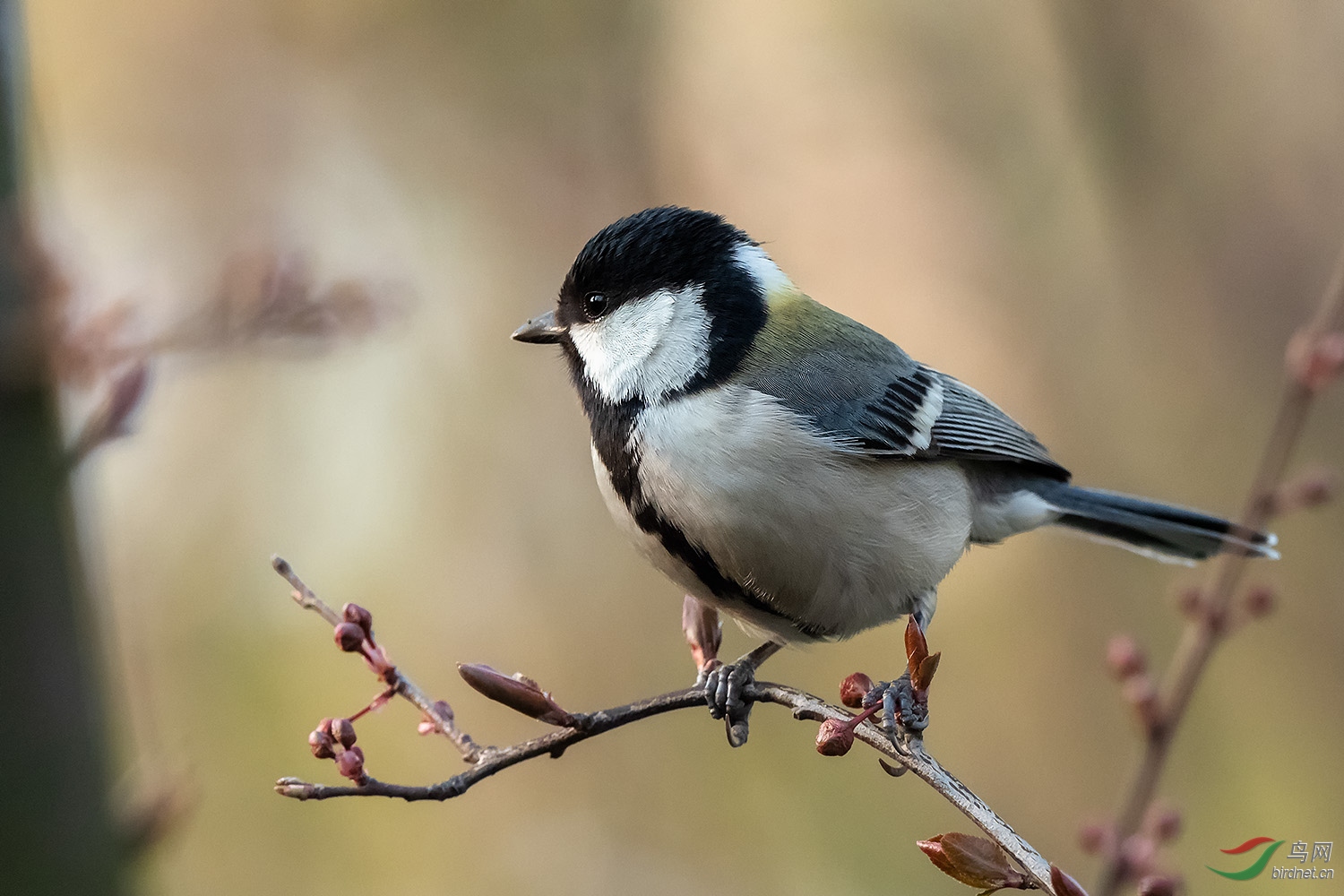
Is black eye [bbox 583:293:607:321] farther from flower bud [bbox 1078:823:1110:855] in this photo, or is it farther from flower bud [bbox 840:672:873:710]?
flower bud [bbox 1078:823:1110:855]

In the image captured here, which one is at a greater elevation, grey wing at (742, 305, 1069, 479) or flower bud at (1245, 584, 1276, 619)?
grey wing at (742, 305, 1069, 479)

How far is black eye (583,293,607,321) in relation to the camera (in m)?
2.34

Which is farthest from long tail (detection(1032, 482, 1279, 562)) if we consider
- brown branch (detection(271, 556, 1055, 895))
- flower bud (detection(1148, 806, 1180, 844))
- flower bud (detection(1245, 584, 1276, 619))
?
brown branch (detection(271, 556, 1055, 895))

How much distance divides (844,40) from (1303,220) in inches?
89.4

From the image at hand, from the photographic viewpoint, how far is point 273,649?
4645mm

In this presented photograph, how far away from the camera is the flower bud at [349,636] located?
1475 millimetres

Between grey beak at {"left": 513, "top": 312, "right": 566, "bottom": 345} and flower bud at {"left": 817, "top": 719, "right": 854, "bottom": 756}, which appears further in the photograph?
grey beak at {"left": 513, "top": 312, "right": 566, "bottom": 345}

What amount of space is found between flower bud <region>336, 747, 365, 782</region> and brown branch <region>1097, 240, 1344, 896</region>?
1171 mm

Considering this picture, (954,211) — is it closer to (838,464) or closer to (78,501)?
(838,464)

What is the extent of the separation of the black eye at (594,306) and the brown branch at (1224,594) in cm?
133

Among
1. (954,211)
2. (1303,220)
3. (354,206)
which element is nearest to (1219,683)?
(1303,220)

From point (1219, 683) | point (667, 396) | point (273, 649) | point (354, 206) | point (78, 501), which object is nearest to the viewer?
point (78, 501)

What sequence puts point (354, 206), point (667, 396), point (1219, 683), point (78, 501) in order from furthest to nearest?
point (354, 206) → point (1219, 683) → point (667, 396) → point (78, 501)

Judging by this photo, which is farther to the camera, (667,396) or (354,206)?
(354,206)
